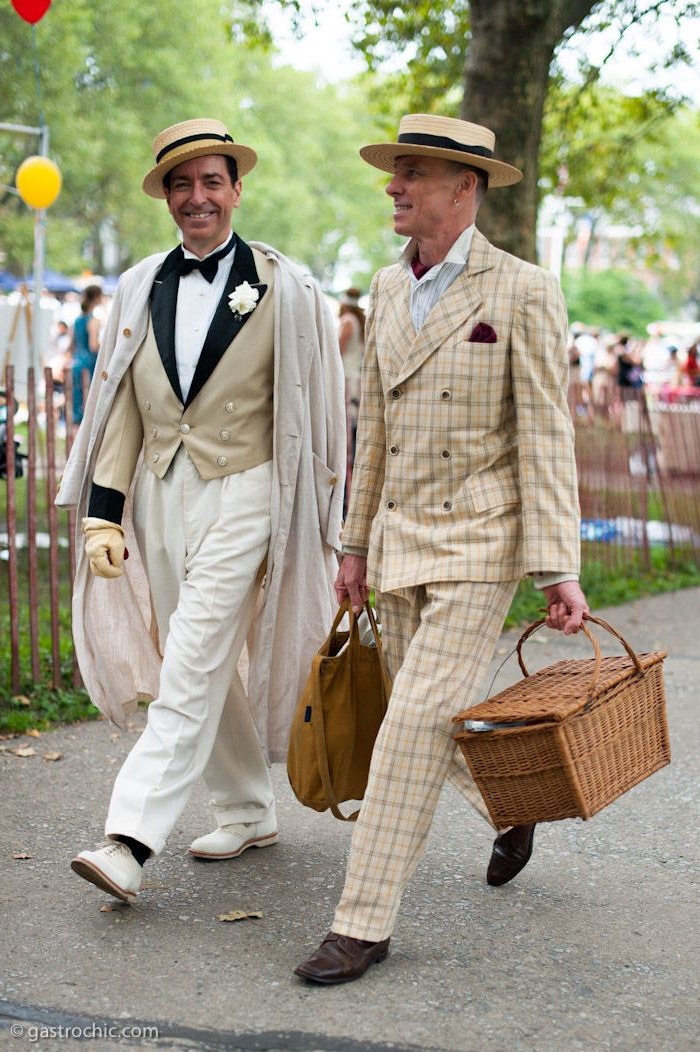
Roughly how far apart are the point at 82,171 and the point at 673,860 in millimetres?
31611

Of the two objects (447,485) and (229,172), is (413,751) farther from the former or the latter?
(229,172)

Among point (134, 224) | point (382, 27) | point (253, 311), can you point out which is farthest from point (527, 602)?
point (134, 224)

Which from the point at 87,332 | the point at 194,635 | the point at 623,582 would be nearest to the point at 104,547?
the point at 194,635

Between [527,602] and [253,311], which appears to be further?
[527,602]

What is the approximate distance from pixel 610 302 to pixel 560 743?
198 ft

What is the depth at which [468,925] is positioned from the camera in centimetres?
401

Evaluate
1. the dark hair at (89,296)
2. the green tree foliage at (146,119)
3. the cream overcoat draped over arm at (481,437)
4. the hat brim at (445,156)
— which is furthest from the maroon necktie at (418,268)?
the green tree foliage at (146,119)

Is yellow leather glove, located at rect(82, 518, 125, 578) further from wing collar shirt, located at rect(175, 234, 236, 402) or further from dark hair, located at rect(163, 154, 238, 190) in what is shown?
dark hair, located at rect(163, 154, 238, 190)

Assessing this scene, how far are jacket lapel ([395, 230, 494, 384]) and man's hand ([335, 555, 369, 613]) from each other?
55cm

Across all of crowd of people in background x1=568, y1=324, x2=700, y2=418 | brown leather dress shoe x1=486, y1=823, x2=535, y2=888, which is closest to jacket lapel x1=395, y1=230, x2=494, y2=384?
brown leather dress shoe x1=486, y1=823, x2=535, y2=888

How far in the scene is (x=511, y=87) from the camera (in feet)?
31.7

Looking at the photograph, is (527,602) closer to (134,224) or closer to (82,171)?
(82,171)

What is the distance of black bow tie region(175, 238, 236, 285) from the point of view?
14.0 feet

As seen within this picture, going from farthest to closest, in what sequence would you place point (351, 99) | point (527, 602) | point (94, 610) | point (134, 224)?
point (351, 99), point (134, 224), point (527, 602), point (94, 610)
